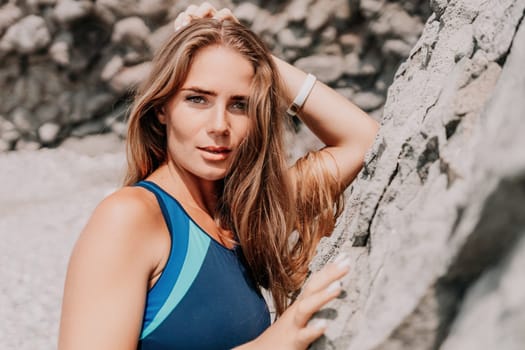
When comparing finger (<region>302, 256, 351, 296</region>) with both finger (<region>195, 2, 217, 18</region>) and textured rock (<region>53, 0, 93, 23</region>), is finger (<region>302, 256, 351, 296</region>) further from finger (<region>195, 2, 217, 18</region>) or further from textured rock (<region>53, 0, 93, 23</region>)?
textured rock (<region>53, 0, 93, 23</region>)

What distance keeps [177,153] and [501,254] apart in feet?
3.30

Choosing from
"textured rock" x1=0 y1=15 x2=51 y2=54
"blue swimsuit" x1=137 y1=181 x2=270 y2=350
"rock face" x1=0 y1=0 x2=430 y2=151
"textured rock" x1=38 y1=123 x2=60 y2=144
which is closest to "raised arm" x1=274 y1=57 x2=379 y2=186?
"blue swimsuit" x1=137 y1=181 x2=270 y2=350

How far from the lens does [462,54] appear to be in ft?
3.55

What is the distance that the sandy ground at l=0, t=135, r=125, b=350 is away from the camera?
324 cm

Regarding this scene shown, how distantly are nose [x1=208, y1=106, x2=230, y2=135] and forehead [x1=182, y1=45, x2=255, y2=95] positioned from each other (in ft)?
0.15

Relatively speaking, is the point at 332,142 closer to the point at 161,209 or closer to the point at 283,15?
the point at 161,209

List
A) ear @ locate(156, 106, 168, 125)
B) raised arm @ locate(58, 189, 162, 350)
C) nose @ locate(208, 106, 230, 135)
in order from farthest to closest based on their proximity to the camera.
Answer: ear @ locate(156, 106, 168, 125), nose @ locate(208, 106, 230, 135), raised arm @ locate(58, 189, 162, 350)

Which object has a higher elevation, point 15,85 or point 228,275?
point 228,275

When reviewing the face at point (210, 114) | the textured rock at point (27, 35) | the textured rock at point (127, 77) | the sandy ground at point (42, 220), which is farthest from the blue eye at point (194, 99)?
the textured rock at point (27, 35)

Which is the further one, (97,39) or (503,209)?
(97,39)

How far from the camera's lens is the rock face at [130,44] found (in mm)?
4398

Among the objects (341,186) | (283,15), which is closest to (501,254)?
(341,186)

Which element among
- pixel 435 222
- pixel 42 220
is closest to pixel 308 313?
pixel 435 222

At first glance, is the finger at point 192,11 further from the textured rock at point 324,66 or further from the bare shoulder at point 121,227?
the textured rock at point 324,66
